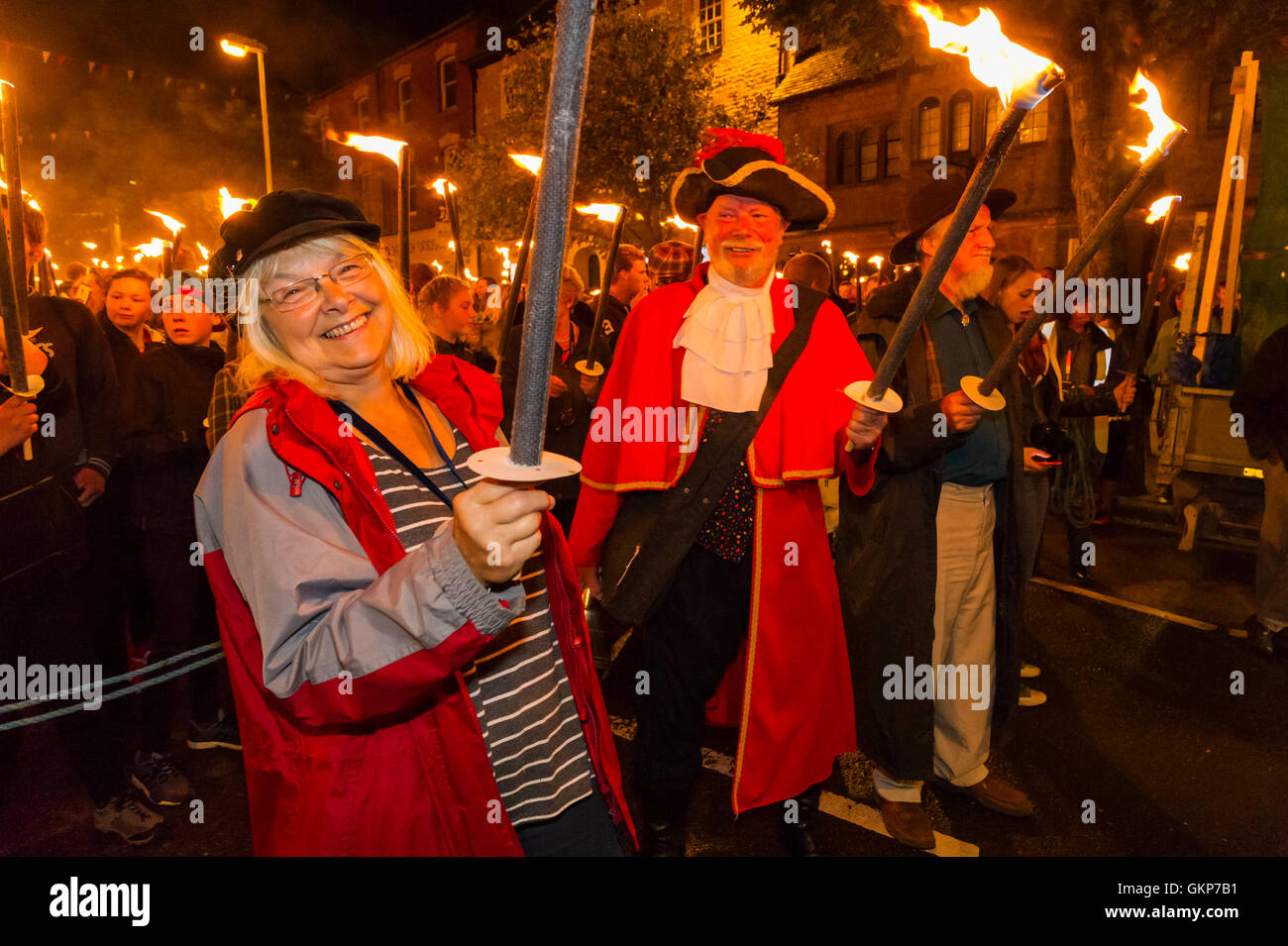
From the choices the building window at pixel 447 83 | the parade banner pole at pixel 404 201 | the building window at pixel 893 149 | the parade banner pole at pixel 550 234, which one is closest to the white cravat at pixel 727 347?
the parade banner pole at pixel 404 201

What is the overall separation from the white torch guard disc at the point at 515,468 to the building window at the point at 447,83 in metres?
34.4

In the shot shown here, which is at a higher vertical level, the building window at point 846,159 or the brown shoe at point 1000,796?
the building window at point 846,159

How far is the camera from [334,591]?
1.46 metres

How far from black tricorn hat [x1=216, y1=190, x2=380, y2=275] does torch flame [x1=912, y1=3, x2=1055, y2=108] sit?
4.77 ft

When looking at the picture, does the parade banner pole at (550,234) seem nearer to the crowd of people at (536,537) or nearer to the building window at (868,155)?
the crowd of people at (536,537)

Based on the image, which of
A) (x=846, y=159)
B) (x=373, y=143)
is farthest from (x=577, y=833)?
(x=846, y=159)

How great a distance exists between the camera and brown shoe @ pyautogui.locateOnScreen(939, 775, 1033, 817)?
3596 millimetres

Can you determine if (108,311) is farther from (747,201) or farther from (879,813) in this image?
A: (879,813)

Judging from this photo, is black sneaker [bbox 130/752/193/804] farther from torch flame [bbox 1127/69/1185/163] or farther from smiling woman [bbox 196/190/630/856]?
torch flame [bbox 1127/69/1185/163]

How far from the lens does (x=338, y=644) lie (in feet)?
4.43

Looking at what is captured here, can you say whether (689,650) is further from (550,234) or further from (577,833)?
(550,234)

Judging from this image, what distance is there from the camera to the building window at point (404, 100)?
112 ft

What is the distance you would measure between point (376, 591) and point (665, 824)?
2103 mm

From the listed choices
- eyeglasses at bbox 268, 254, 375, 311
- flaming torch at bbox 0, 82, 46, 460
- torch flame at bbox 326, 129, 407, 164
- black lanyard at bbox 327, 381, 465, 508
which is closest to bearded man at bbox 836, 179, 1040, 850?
black lanyard at bbox 327, 381, 465, 508
